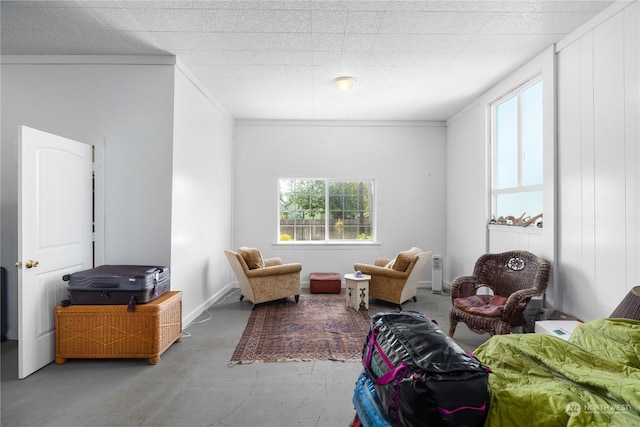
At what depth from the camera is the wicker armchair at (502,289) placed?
9.40 feet

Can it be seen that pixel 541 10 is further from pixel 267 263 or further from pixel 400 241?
pixel 267 263

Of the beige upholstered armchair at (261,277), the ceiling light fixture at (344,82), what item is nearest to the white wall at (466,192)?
the ceiling light fixture at (344,82)

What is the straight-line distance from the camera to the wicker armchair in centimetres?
287

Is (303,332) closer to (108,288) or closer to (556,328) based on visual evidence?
(108,288)

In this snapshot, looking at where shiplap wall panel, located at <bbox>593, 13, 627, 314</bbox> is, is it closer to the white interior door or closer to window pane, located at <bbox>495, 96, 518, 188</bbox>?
window pane, located at <bbox>495, 96, 518, 188</bbox>

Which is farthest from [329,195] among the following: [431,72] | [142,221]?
[142,221]

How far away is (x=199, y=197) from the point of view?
414cm

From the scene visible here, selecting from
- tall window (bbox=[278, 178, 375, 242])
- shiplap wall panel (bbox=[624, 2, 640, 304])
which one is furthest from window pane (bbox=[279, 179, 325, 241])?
shiplap wall panel (bbox=[624, 2, 640, 304])

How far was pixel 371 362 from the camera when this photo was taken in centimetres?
137

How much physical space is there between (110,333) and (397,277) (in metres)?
3.21

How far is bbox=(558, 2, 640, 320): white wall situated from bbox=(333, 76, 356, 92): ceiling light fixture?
204cm

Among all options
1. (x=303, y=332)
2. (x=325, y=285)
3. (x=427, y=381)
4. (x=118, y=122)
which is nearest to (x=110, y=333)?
(x=303, y=332)

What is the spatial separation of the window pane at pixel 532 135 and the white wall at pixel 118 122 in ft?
12.6

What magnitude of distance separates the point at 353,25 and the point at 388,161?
10.6 feet
